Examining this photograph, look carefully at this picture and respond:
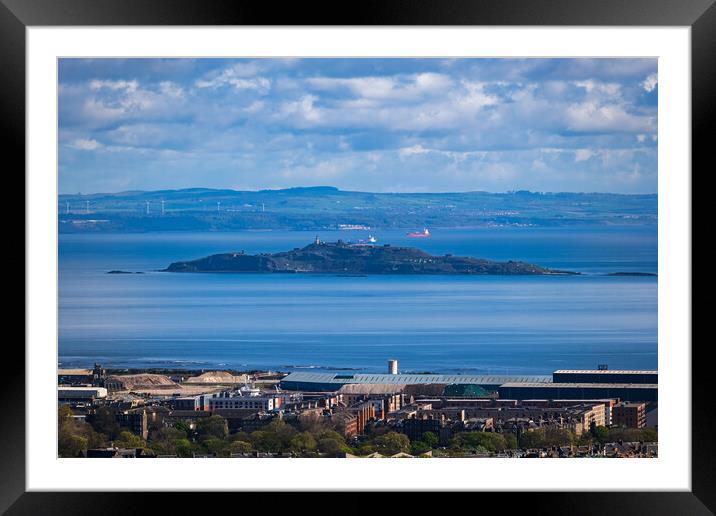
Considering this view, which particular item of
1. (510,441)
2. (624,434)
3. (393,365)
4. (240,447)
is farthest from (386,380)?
(240,447)

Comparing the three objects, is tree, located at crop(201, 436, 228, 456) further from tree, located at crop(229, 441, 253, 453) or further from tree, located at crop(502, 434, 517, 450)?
tree, located at crop(502, 434, 517, 450)

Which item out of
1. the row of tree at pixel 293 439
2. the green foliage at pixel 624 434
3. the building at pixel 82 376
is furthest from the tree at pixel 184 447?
the building at pixel 82 376

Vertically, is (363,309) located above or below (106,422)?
above

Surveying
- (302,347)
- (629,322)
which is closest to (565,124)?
(629,322)

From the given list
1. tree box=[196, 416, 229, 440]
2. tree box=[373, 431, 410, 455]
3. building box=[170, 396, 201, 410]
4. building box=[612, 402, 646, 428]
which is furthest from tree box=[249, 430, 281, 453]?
building box=[612, 402, 646, 428]

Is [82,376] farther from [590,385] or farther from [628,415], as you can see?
[628,415]
